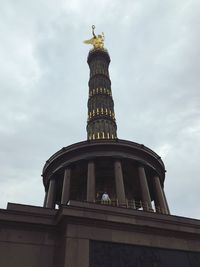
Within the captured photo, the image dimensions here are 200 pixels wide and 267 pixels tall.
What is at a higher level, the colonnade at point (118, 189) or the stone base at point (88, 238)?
the colonnade at point (118, 189)

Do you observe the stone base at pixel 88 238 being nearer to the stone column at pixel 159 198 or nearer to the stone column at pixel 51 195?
the stone column at pixel 159 198

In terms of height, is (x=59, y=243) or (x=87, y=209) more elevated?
(x=87, y=209)

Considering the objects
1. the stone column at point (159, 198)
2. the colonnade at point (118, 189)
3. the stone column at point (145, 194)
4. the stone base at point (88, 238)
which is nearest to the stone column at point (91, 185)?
the colonnade at point (118, 189)

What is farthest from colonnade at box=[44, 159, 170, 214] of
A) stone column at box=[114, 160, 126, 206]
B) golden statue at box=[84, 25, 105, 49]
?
golden statue at box=[84, 25, 105, 49]

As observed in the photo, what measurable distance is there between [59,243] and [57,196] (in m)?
17.1

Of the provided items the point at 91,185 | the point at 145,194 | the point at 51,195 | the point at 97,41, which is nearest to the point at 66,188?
the point at 91,185

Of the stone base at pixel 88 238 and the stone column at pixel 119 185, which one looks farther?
the stone column at pixel 119 185

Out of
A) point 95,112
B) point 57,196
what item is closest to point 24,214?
point 57,196

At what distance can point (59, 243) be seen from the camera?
14.4 metres

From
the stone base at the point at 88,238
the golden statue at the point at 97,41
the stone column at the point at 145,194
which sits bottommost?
the stone base at the point at 88,238

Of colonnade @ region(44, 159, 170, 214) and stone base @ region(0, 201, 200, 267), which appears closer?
stone base @ region(0, 201, 200, 267)

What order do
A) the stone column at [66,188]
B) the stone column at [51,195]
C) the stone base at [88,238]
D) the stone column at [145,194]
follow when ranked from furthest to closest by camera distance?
the stone column at [51,195] < the stone column at [66,188] < the stone column at [145,194] < the stone base at [88,238]

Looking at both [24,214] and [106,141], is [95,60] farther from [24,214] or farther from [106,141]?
[24,214]

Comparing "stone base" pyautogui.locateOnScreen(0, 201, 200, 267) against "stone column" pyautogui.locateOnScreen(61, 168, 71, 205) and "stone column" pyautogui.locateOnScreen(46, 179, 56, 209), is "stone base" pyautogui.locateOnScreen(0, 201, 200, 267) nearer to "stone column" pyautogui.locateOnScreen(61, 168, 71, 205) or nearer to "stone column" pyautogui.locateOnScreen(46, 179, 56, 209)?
"stone column" pyautogui.locateOnScreen(61, 168, 71, 205)
